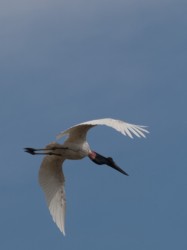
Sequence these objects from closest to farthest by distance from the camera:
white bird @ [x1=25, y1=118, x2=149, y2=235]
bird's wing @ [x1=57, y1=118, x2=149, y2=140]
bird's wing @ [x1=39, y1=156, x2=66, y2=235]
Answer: bird's wing @ [x1=57, y1=118, x2=149, y2=140]
white bird @ [x1=25, y1=118, x2=149, y2=235]
bird's wing @ [x1=39, y1=156, x2=66, y2=235]

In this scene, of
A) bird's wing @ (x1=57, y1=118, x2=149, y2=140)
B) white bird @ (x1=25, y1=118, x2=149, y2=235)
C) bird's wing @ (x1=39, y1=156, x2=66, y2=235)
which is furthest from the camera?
bird's wing @ (x1=39, y1=156, x2=66, y2=235)

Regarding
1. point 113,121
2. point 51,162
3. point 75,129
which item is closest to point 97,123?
point 113,121

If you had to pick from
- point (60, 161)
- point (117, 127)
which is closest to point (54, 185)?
point (60, 161)

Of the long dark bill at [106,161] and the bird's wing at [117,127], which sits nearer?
the bird's wing at [117,127]

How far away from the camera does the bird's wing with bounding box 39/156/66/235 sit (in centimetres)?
3297

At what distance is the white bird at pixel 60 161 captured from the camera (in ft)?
104

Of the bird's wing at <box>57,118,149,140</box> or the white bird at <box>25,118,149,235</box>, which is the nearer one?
the bird's wing at <box>57,118,149,140</box>

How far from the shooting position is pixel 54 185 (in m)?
33.3

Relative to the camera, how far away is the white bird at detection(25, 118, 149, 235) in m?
31.6

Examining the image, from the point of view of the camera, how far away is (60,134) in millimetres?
29109

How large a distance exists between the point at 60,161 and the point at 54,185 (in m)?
0.77

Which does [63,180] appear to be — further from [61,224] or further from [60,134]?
[60,134]

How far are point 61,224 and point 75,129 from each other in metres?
3.22

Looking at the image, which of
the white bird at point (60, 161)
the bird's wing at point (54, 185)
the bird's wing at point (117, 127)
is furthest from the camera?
the bird's wing at point (54, 185)
